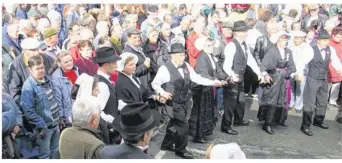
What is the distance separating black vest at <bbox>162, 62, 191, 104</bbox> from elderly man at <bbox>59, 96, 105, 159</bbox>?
1823mm

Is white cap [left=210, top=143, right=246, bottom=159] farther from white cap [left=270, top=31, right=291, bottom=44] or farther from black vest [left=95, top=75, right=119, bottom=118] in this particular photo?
white cap [left=270, top=31, right=291, bottom=44]

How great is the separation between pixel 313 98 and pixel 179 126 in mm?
2022

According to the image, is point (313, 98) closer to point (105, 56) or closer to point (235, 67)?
point (235, 67)

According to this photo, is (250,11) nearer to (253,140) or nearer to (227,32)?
(227,32)

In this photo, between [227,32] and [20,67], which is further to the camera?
[227,32]

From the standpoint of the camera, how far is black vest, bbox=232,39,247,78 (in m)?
5.91

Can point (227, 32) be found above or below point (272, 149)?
above

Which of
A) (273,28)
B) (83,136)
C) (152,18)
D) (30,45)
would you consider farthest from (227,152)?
(152,18)

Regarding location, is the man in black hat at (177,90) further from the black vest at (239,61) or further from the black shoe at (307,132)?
the black shoe at (307,132)

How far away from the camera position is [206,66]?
5.43m

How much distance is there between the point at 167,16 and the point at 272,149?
2.63m

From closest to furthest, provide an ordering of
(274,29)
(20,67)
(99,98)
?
(99,98) < (20,67) < (274,29)

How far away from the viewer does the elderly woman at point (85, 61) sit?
197 inches

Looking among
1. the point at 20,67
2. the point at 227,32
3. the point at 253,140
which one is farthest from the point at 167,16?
the point at 20,67
